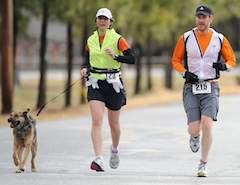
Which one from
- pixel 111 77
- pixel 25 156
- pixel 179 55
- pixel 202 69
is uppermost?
pixel 179 55

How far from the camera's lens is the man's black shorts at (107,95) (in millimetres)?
11867

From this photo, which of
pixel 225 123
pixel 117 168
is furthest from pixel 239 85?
pixel 117 168

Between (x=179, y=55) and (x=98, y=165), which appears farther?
(x=98, y=165)

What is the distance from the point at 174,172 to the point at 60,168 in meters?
1.62

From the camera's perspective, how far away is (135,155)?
14.3m

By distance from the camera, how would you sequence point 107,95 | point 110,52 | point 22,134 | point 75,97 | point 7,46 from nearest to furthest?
point 110,52, point 22,134, point 107,95, point 7,46, point 75,97

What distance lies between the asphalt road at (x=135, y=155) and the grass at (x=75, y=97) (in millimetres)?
3990

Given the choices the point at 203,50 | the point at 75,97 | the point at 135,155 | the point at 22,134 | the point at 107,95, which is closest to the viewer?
the point at 203,50

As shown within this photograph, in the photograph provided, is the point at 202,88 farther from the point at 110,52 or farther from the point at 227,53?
the point at 110,52

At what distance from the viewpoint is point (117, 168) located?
12398mm

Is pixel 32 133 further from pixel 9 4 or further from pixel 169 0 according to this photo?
pixel 169 0

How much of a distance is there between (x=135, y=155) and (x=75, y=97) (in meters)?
30.4

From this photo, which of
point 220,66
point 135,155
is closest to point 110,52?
point 220,66

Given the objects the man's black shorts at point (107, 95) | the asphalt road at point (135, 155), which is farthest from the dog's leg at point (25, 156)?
the man's black shorts at point (107, 95)
